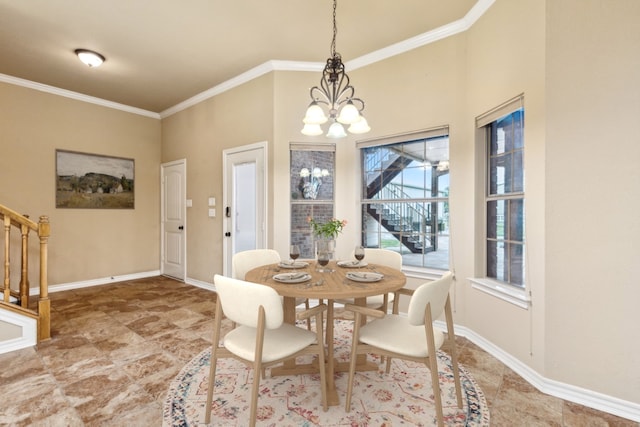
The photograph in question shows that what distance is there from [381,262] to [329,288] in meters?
1.12

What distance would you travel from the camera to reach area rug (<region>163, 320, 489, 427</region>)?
182 cm

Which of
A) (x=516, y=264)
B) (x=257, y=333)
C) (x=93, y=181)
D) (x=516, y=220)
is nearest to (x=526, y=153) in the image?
(x=516, y=220)

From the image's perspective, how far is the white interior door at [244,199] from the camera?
4.07 metres

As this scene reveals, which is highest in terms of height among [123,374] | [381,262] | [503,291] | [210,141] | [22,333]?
[210,141]

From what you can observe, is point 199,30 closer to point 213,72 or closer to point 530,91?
point 213,72

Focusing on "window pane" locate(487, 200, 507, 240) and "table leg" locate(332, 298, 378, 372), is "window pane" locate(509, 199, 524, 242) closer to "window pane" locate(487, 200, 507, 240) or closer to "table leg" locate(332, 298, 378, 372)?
"window pane" locate(487, 200, 507, 240)

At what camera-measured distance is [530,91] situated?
7.41ft

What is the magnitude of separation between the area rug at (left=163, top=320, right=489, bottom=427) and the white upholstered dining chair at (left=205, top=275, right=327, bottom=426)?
0.50 ft

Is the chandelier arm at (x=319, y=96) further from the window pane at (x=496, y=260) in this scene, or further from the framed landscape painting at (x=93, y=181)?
the framed landscape painting at (x=93, y=181)

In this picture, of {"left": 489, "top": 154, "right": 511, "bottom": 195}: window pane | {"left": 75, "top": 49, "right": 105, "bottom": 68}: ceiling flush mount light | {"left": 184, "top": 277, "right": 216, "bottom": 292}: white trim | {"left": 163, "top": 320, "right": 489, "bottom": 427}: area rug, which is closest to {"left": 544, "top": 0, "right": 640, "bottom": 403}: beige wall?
{"left": 489, "top": 154, "right": 511, "bottom": 195}: window pane

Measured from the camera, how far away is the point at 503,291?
2.53 m

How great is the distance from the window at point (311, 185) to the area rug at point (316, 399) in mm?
1936

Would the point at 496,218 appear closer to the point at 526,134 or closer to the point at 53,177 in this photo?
the point at 526,134

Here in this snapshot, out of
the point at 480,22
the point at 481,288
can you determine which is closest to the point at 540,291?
the point at 481,288
